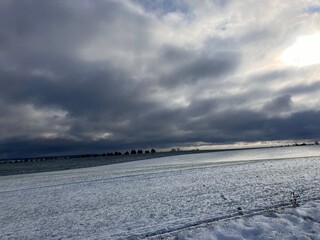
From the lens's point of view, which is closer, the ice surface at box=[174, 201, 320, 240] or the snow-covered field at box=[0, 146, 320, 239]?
the ice surface at box=[174, 201, 320, 240]

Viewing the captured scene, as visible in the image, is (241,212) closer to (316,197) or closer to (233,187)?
(316,197)

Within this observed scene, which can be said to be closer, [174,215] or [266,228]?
[266,228]

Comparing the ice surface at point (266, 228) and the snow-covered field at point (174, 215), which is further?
the snow-covered field at point (174, 215)

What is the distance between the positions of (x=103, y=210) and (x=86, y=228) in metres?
3.31

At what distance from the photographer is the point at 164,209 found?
1434 centimetres

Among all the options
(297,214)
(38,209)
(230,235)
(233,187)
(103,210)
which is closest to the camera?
(230,235)

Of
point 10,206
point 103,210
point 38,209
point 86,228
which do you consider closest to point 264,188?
A: point 103,210

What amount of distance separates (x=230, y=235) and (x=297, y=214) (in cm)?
292

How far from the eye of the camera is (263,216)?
36.1 ft

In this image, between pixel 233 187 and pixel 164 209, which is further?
pixel 233 187

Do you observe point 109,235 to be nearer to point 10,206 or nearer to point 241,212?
point 241,212

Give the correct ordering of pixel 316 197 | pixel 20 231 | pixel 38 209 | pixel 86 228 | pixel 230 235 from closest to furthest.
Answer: pixel 230 235 < pixel 86 228 < pixel 20 231 < pixel 316 197 < pixel 38 209

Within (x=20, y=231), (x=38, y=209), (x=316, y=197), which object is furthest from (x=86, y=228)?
(x=316, y=197)

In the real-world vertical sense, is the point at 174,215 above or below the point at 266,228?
above
